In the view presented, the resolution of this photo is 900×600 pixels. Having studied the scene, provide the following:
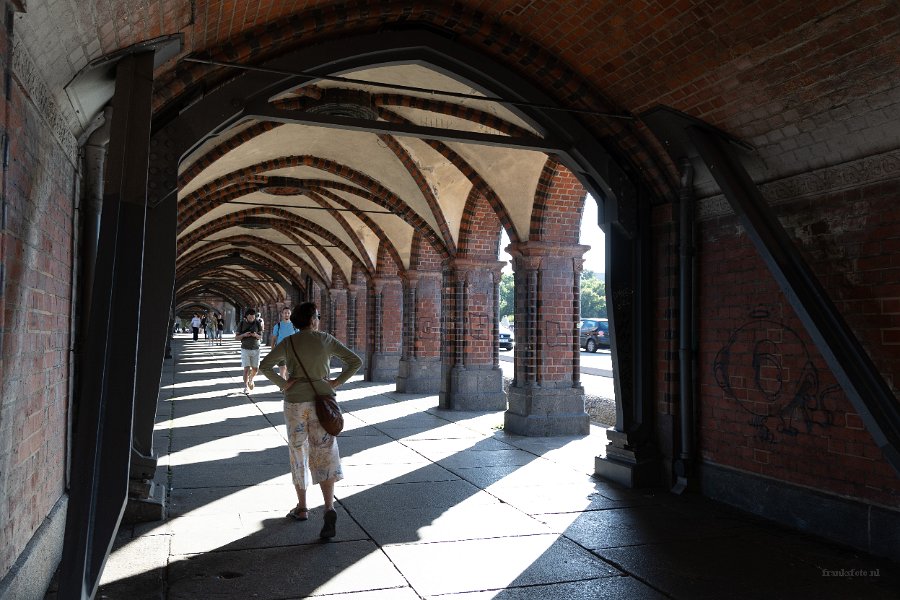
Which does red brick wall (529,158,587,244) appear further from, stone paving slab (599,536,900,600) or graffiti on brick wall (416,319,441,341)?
graffiti on brick wall (416,319,441,341)

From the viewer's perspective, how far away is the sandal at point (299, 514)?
516 centimetres

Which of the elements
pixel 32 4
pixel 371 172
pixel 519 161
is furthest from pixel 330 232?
pixel 32 4

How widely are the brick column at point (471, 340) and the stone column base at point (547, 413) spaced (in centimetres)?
217

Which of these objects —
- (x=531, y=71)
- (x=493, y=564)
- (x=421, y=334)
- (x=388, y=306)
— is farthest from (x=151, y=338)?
(x=388, y=306)

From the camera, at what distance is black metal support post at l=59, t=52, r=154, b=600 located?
296cm

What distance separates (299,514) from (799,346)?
3783mm

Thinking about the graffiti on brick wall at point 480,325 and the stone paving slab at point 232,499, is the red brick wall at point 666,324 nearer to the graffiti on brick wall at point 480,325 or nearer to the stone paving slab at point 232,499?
the stone paving slab at point 232,499

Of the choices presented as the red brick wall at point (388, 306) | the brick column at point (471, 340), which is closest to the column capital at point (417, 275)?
the red brick wall at point (388, 306)

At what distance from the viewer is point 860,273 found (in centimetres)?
475

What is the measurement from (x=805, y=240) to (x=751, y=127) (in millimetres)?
912

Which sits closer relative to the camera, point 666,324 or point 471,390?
point 666,324

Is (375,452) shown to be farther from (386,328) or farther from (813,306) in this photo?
(386,328)

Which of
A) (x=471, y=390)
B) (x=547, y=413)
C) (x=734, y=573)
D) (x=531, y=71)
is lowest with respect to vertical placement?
(x=734, y=573)

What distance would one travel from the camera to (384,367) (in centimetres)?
1698
